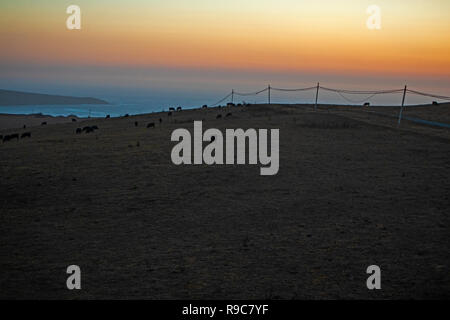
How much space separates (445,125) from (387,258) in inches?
894

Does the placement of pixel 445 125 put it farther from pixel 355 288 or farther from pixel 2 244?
pixel 2 244

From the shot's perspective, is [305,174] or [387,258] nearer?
[387,258]

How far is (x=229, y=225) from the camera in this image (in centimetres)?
959

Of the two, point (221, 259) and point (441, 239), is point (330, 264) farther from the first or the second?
point (441, 239)

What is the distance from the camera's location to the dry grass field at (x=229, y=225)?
676cm

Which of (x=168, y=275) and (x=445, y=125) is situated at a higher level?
(x=445, y=125)

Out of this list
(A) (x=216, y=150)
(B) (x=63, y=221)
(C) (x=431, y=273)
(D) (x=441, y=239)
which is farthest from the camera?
(A) (x=216, y=150)

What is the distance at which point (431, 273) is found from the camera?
699 centimetres

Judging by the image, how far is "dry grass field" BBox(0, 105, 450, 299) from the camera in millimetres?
6762

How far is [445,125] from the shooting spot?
89.3ft
